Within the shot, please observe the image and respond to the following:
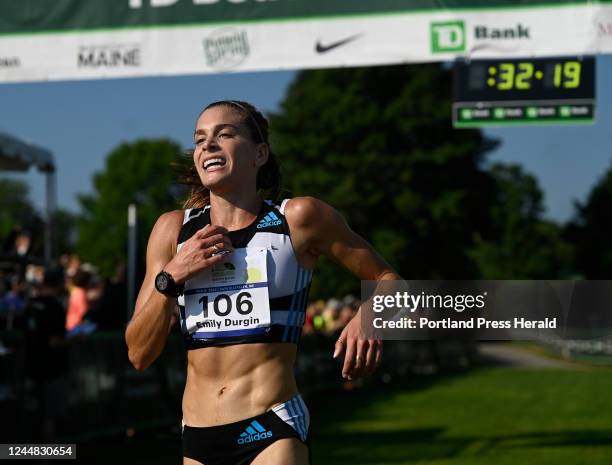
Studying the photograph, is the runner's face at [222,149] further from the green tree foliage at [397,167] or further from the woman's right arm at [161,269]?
the green tree foliage at [397,167]

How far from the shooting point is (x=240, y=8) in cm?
1026

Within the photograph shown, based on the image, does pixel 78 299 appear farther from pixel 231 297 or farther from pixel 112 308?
pixel 231 297

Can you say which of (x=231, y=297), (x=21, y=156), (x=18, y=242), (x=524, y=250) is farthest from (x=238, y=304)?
(x=524, y=250)

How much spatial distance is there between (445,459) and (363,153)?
35.6m

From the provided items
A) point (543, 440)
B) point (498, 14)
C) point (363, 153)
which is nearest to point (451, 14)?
point (498, 14)

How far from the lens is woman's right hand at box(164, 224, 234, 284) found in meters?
4.25

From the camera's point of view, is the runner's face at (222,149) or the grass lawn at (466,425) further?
the grass lawn at (466,425)

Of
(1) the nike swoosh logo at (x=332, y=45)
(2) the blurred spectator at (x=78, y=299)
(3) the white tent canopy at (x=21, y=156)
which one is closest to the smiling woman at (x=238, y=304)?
(1) the nike swoosh logo at (x=332, y=45)

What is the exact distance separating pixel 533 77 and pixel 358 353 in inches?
243

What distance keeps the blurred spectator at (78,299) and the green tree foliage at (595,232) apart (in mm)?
66300

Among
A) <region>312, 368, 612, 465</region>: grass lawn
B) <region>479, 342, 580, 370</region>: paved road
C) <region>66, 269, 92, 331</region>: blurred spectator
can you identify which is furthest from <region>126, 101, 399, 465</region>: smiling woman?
<region>479, 342, 580, 370</region>: paved road

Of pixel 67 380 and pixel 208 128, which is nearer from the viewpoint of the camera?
pixel 208 128

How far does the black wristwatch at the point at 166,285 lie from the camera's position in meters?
4.28

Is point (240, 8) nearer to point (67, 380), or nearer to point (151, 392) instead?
point (67, 380)
